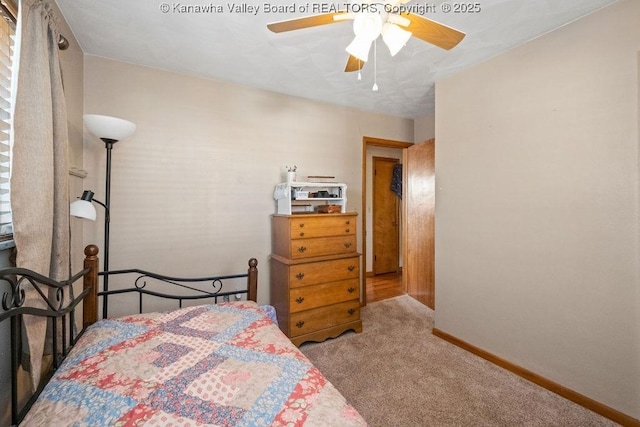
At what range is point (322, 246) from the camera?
2.68 meters

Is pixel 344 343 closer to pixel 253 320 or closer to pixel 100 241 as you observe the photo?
pixel 253 320

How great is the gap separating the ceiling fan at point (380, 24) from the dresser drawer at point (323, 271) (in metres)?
1.82

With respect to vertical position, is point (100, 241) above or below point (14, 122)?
below

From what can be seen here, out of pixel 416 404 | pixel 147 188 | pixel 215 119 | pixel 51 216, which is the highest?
pixel 215 119

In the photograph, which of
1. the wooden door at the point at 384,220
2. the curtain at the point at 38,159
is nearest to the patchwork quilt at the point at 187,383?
the curtain at the point at 38,159

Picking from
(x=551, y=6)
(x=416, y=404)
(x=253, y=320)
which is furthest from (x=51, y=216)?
(x=551, y=6)

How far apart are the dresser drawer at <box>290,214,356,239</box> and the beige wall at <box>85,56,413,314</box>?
555 mm

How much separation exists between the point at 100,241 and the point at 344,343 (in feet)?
7.83

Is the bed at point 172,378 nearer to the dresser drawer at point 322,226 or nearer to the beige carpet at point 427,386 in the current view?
the beige carpet at point 427,386

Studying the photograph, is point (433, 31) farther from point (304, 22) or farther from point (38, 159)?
point (38, 159)

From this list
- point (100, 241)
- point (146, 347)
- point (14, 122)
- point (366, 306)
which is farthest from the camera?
point (366, 306)

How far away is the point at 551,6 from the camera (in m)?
1.68

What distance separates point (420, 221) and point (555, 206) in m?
1.69

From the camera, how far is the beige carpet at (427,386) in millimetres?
1685
